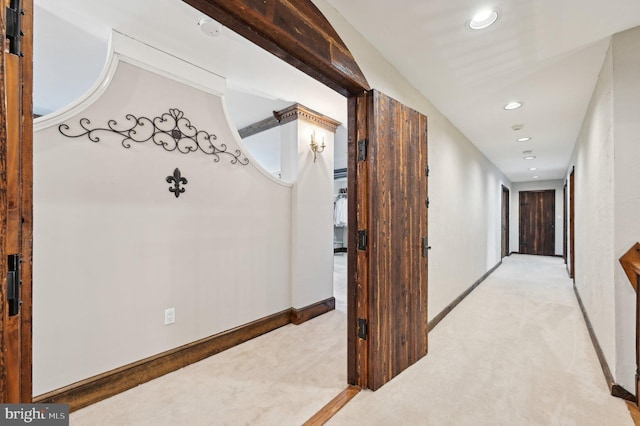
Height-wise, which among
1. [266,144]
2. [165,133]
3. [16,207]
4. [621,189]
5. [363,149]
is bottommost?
[16,207]

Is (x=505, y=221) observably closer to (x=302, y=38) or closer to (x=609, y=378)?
(x=609, y=378)

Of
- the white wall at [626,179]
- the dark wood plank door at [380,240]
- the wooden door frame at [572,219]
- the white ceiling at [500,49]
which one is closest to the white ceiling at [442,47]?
the white ceiling at [500,49]

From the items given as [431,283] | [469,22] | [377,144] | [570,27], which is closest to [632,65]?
[570,27]

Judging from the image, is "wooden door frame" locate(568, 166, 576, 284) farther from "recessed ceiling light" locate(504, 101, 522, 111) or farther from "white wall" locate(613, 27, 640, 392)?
"white wall" locate(613, 27, 640, 392)

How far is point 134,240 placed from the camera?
74.9 inches

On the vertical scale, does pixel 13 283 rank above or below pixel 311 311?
above

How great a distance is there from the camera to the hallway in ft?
5.15

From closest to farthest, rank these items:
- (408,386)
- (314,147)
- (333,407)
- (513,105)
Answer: (333,407) → (408,386) → (513,105) → (314,147)

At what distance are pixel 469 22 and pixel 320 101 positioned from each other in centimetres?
148

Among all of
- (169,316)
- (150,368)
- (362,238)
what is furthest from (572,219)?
(150,368)

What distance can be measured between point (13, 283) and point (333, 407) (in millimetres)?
1582

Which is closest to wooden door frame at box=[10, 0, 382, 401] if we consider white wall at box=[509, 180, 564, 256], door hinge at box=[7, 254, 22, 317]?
door hinge at box=[7, 254, 22, 317]

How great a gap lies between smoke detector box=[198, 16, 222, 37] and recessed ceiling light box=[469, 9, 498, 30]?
4.97 ft

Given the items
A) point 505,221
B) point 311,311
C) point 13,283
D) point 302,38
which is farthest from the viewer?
point 505,221
